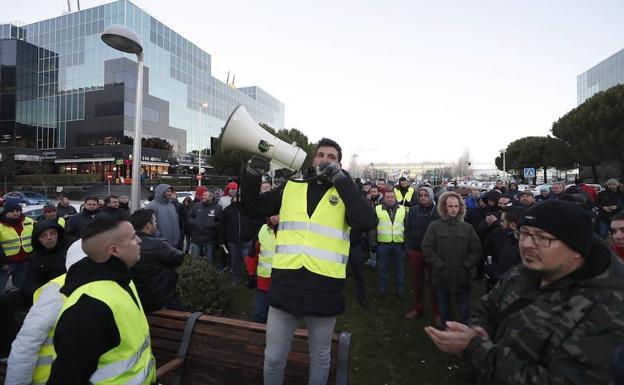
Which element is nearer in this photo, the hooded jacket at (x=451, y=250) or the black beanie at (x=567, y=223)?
the black beanie at (x=567, y=223)

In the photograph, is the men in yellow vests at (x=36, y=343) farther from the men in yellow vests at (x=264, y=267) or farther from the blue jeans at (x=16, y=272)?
the blue jeans at (x=16, y=272)

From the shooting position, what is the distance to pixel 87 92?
144 feet

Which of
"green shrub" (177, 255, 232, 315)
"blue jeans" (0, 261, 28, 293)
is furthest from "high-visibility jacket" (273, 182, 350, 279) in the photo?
"blue jeans" (0, 261, 28, 293)

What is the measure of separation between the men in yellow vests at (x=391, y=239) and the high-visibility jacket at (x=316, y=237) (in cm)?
395

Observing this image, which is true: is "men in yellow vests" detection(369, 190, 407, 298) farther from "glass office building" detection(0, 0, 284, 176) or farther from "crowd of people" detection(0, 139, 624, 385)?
"glass office building" detection(0, 0, 284, 176)

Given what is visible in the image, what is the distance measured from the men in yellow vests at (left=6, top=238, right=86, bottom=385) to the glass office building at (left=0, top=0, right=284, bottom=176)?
4452cm

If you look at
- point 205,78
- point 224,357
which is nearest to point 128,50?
point 224,357

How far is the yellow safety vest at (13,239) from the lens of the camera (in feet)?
18.8

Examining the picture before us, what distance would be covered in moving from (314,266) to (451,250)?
9.09ft

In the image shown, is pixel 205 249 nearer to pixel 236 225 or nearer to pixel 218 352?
pixel 236 225

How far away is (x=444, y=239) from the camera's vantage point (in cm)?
457

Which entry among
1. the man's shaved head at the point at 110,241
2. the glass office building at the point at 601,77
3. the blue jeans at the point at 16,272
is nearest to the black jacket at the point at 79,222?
the blue jeans at the point at 16,272

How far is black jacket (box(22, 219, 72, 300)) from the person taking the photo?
3.65m

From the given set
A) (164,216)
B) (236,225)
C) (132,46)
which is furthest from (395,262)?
(132,46)
